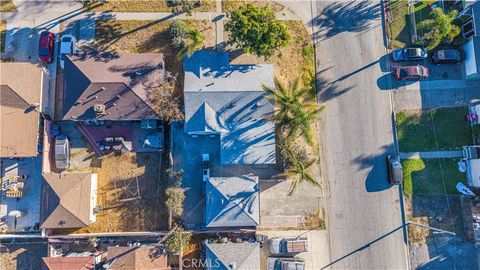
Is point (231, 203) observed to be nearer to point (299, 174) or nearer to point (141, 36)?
point (299, 174)

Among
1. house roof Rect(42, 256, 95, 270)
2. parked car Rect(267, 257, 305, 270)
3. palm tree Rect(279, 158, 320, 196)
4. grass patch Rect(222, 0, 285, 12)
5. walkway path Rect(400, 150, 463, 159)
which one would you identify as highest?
grass patch Rect(222, 0, 285, 12)

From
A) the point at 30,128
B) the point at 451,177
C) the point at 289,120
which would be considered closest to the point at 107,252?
the point at 30,128

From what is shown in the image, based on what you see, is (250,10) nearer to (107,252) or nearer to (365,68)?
(365,68)

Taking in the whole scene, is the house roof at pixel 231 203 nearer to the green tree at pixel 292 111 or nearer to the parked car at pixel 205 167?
the parked car at pixel 205 167

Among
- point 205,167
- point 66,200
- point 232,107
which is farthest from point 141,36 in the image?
point 66,200

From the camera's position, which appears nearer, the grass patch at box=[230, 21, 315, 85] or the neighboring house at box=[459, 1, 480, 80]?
the neighboring house at box=[459, 1, 480, 80]

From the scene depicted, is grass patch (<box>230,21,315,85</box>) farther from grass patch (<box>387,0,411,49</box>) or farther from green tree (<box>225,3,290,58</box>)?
grass patch (<box>387,0,411,49</box>)

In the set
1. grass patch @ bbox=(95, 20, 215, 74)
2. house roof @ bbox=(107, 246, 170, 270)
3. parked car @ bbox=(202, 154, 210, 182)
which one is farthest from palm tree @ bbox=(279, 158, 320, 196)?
grass patch @ bbox=(95, 20, 215, 74)
